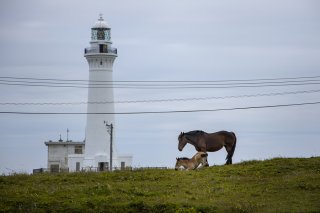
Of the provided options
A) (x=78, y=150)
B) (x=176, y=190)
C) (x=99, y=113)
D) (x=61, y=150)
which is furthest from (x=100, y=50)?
(x=176, y=190)

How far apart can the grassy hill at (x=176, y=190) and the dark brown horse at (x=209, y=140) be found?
2449 millimetres

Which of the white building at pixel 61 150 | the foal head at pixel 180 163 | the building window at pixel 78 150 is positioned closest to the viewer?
the foal head at pixel 180 163

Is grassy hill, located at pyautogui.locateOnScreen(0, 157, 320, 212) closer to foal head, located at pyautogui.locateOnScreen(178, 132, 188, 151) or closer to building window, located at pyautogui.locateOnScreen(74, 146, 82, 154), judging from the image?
foal head, located at pyautogui.locateOnScreen(178, 132, 188, 151)

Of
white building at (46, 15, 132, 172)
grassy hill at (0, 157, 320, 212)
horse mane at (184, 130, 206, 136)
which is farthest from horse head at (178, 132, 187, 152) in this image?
white building at (46, 15, 132, 172)

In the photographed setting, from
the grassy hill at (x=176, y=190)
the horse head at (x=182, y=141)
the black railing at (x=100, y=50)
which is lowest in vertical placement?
the grassy hill at (x=176, y=190)

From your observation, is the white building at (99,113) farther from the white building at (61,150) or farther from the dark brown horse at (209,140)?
the dark brown horse at (209,140)

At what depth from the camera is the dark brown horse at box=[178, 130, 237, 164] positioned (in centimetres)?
3997

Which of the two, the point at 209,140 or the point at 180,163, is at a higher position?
the point at 209,140

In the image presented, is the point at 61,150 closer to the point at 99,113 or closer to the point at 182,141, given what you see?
the point at 99,113

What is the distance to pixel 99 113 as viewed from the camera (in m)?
73.9

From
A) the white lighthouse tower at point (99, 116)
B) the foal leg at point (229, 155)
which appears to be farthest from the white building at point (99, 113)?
the foal leg at point (229, 155)

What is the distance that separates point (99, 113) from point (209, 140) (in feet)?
113

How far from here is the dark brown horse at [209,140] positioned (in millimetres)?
39969

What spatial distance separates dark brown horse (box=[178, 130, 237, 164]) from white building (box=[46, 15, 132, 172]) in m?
32.2
